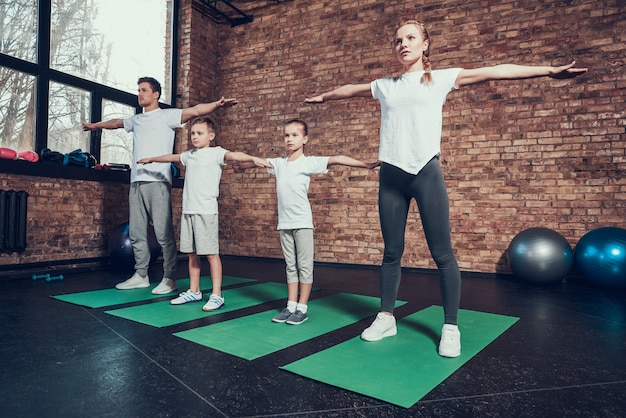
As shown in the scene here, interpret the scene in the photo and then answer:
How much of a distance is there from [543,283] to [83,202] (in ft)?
15.9

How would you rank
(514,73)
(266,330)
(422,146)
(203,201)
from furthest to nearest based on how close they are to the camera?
1. (203,201)
2. (266,330)
3. (422,146)
4. (514,73)

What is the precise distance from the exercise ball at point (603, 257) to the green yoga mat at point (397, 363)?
6.08ft

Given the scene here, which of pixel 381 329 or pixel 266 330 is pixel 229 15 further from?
pixel 381 329

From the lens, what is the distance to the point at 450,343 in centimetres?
191

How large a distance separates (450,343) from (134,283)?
2.68 meters

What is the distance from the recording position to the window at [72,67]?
407 cm

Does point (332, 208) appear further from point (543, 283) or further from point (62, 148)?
point (62, 148)

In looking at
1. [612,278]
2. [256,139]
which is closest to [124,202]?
[256,139]

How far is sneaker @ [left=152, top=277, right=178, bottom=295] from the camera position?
325cm

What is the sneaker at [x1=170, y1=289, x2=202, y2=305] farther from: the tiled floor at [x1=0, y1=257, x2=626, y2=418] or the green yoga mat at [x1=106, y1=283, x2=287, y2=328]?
the tiled floor at [x1=0, y1=257, x2=626, y2=418]

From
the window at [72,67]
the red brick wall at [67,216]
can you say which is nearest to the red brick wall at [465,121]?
the window at [72,67]

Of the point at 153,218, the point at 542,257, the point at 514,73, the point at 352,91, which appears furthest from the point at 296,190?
the point at 542,257

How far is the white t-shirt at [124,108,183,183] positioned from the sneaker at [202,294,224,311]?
3.80 feet

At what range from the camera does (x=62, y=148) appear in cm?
447
